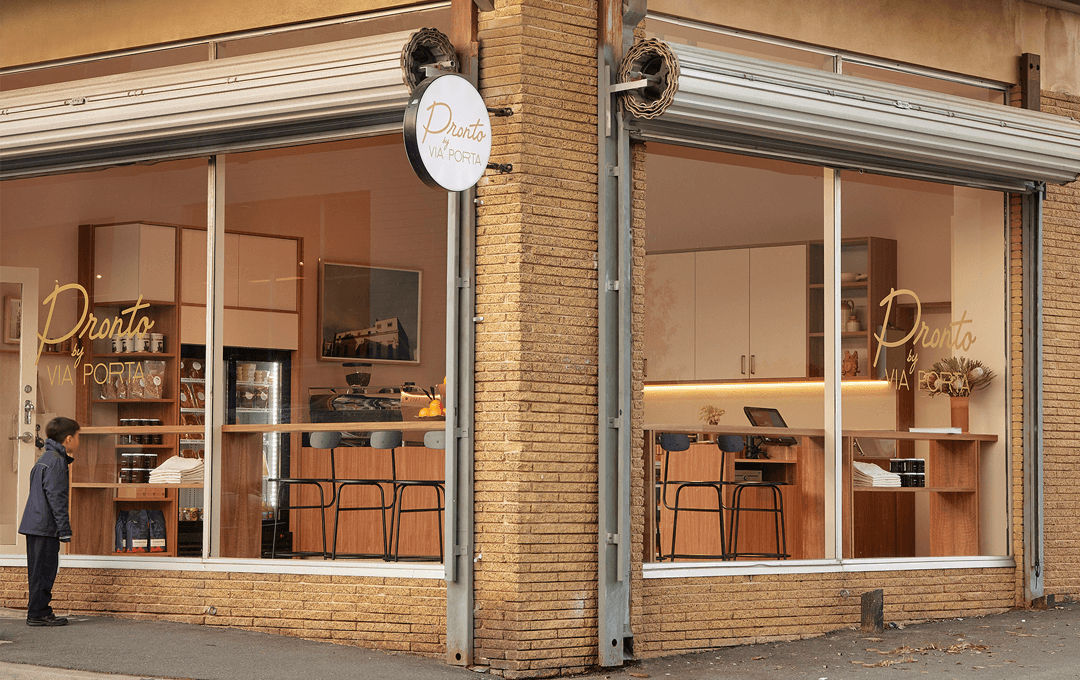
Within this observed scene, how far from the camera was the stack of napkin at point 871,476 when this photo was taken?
9.16 m

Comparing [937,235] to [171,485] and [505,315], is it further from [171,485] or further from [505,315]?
[171,485]

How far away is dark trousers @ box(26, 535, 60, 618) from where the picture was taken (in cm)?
851

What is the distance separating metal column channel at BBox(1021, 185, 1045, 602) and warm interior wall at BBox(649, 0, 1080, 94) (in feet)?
4.08

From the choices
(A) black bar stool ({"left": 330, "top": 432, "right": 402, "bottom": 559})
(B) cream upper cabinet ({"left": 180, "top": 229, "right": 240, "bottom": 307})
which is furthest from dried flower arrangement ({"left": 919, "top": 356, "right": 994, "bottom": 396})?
(B) cream upper cabinet ({"left": 180, "top": 229, "right": 240, "bottom": 307})

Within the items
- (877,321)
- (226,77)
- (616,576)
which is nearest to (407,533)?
(616,576)

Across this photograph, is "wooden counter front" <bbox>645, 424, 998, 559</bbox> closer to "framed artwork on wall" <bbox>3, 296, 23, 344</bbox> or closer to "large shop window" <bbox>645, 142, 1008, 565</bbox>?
"large shop window" <bbox>645, 142, 1008, 565</bbox>

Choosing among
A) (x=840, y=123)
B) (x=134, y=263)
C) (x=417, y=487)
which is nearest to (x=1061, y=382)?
(x=840, y=123)

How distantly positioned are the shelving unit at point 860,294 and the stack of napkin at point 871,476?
2.39ft

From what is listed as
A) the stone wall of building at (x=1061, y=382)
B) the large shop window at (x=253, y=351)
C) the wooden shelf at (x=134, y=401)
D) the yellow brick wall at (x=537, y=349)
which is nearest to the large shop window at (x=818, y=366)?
the stone wall of building at (x=1061, y=382)

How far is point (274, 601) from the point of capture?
27.3 feet

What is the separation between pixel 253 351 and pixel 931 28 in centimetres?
617

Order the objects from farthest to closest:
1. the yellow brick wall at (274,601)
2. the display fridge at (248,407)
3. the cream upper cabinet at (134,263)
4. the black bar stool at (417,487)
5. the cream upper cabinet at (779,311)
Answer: the cream upper cabinet at (779,311), the cream upper cabinet at (134,263), the display fridge at (248,407), the black bar stool at (417,487), the yellow brick wall at (274,601)

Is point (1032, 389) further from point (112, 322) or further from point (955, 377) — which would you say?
point (112, 322)

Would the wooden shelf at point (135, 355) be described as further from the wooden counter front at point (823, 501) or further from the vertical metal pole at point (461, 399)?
the wooden counter front at point (823, 501)
